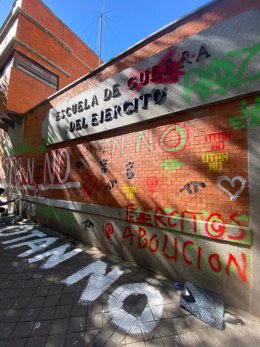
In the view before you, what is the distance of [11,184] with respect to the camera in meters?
8.94

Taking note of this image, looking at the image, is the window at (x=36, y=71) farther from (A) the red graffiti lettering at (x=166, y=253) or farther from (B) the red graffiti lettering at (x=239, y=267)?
(B) the red graffiti lettering at (x=239, y=267)

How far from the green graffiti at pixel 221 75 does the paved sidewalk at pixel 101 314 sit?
3.15 meters

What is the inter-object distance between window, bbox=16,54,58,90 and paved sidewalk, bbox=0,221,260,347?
8.09 m

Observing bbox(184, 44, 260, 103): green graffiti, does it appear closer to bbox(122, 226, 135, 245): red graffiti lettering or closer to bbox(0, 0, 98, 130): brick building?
bbox(122, 226, 135, 245): red graffiti lettering

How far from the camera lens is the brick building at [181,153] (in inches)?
108

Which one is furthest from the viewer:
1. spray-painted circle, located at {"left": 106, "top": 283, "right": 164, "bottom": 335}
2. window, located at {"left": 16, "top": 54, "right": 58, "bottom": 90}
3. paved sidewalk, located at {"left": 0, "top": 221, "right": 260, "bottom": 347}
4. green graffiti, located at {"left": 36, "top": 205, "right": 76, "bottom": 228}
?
window, located at {"left": 16, "top": 54, "right": 58, "bottom": 90}

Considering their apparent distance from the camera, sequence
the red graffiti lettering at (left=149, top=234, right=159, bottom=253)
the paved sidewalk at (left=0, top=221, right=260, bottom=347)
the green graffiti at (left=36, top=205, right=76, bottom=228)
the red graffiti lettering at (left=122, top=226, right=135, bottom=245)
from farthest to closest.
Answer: the green graffiti at (left=36, top=205, right=76, bottom=228) → the red graffiti lettering at (left=122, top=226, right=135, bottom=245) → the red graffiti lettering at (left=149, top=234, right=159, bottom=253) → the paved sidewalk at (left=0, top=221, right=260, bottom=347)

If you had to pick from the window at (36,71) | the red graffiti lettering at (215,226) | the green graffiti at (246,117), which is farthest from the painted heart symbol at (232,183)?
the window at (36,71)

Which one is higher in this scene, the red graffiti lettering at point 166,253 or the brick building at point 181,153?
the brick building at point 181,153

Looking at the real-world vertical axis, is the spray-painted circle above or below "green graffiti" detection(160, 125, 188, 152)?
below

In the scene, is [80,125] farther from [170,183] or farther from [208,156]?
[208,156]

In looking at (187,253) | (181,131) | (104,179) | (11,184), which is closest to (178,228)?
(187,253)

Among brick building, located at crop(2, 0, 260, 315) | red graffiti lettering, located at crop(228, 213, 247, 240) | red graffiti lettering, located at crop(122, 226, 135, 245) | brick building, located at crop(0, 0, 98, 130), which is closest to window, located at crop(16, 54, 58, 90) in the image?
brick building, located at crop(0, 0, 98, 130)

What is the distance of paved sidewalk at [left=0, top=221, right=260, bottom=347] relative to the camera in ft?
7.38
